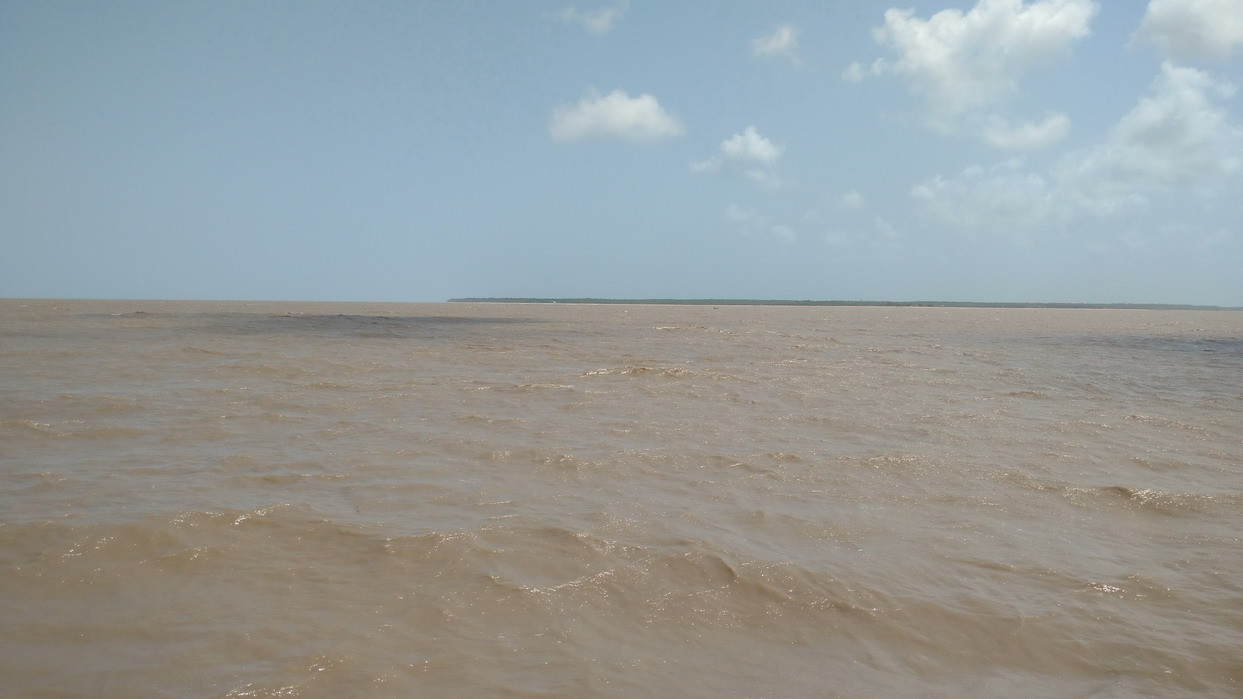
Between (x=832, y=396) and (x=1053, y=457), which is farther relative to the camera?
(x=832, y=396)

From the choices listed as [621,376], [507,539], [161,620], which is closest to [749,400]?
[621,376]

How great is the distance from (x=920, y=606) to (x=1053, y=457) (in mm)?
3755

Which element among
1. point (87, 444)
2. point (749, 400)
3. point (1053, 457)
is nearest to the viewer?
point (87, 444)

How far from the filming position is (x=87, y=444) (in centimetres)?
574

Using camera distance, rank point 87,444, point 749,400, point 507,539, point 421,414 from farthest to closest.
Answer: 1. point 749,400
2. point 421,414
3. point 87,444
4. point 507,539

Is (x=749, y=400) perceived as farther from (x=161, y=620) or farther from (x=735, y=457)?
(x=161, y=620)

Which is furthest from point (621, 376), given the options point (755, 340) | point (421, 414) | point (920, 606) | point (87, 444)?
point (755, 340)

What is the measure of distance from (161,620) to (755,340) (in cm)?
1779

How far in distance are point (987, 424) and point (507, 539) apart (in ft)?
18.9

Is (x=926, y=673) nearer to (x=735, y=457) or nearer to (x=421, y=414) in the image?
(x=735, y=457)

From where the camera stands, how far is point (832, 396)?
958cm

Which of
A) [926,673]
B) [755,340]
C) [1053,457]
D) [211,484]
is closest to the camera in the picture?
[926,673]

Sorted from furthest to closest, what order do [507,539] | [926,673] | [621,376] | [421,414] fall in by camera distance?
[621,376]
[421,414]
[507,539]
[926,673]

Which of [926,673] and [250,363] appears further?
[250,363]
